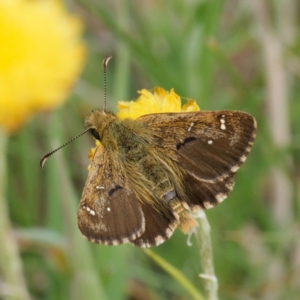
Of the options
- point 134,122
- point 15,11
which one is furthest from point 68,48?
point 134,122

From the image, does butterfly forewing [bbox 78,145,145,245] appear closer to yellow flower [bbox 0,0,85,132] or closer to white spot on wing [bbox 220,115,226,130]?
white spot on wing [bbox 220,115,226,130]

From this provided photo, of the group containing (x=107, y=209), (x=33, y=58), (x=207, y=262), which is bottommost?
(x=207, y=262)

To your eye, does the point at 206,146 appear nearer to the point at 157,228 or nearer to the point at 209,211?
the point at 157,228

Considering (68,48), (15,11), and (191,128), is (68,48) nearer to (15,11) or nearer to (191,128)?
(15,11)

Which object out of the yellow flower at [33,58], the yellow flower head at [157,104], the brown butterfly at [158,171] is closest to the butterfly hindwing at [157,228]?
the brown butterfly at [158,171]

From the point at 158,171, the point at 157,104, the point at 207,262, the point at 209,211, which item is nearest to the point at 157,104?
the point at 157,104

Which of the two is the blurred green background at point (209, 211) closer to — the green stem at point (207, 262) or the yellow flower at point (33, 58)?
the yellow flower at point (33, 58)
